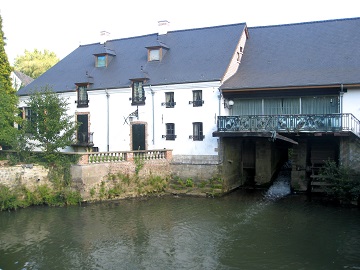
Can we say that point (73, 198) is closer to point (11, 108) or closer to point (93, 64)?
point (11, 108)

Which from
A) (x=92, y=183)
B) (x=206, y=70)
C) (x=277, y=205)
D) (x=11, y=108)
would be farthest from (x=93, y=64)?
(x=277, y=205)

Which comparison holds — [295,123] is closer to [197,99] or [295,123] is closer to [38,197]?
[197,99]

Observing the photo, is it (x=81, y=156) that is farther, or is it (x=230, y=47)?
(x=230, y=47)

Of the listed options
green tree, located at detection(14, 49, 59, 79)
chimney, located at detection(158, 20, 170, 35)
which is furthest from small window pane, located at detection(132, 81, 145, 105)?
green tree, located at detection(14, 49, 59, 79)

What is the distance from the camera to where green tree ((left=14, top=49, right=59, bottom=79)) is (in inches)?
2197

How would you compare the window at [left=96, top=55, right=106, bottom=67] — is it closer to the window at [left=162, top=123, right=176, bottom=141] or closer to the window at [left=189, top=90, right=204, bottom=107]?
the window at [left=162, top=123, right=176, bottom=141]

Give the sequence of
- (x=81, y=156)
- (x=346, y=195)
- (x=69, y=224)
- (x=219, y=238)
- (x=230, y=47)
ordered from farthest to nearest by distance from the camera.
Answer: (x=230, y=47) < (x=81, y=156) < (x=346, y=195) < (x=69, y=224) < (x=219, y=238)

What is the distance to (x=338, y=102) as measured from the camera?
21578mm

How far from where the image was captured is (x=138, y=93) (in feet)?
86.3

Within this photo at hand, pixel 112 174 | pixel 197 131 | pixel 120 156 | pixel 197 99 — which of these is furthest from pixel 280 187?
pixel 112 174

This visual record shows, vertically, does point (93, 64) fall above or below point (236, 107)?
above

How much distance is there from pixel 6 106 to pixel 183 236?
14070 millimetres

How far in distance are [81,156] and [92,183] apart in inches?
60.4

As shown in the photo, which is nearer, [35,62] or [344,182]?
[344,182]
